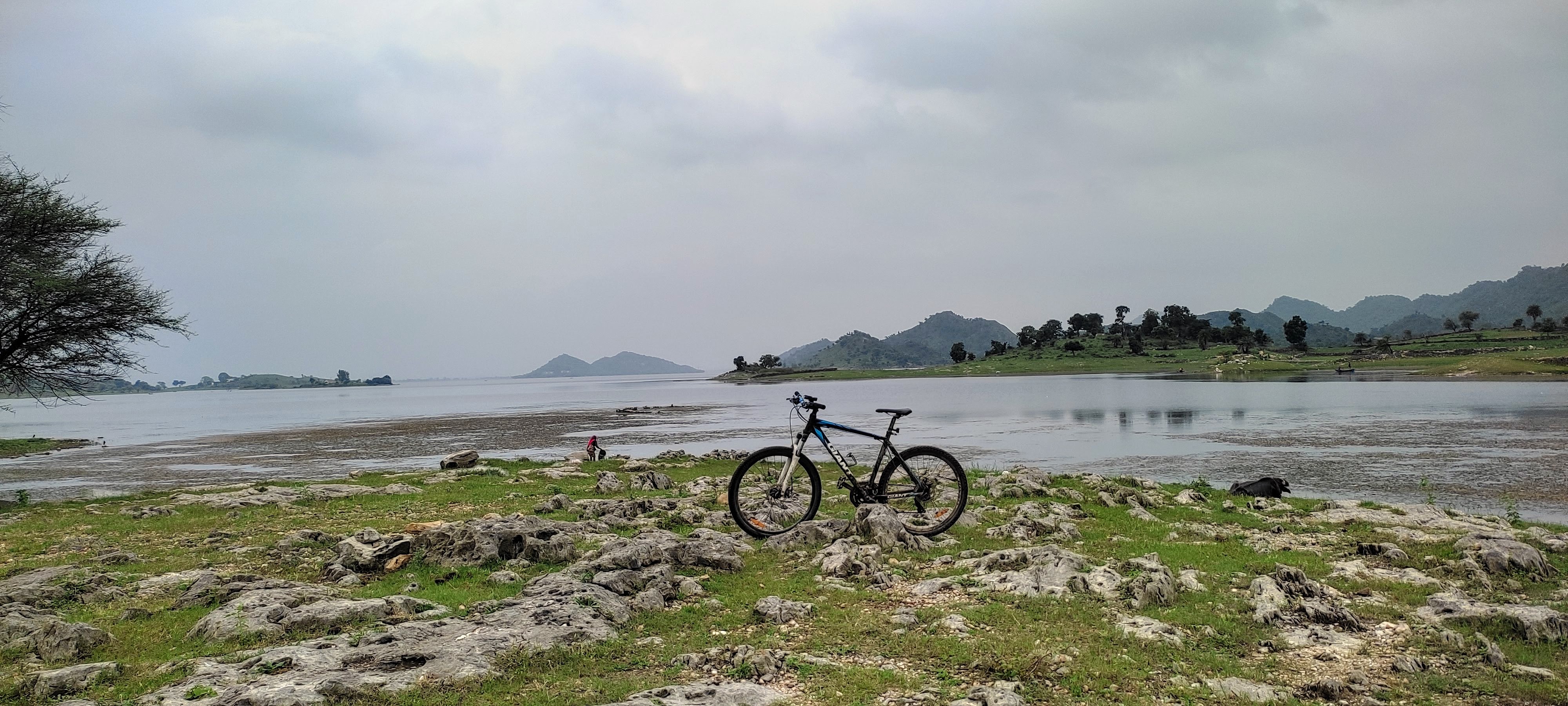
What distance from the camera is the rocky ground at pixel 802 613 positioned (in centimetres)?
648

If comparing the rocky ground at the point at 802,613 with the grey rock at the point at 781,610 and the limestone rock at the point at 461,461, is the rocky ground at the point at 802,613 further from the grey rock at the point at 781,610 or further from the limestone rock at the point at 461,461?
the limestone rock at the point at 461,461

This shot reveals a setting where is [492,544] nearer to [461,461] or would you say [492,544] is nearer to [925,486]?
[925,486]

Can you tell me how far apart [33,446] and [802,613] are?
74.0m

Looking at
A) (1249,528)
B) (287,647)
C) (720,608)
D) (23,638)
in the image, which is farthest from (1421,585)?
(23,638)

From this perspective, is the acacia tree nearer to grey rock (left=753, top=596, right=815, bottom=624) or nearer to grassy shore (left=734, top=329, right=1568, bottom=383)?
grey rock (left=753, top=596, right=815, bottom=624)

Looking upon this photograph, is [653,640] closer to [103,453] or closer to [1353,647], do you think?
[1353,647]

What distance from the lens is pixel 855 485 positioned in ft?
43.1

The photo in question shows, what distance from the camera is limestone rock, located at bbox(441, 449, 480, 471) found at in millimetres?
27375

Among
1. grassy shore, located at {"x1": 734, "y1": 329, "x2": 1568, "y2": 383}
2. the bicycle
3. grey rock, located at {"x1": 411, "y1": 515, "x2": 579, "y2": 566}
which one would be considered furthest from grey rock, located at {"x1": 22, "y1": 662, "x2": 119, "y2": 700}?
grassy shore, located at {"x1": 734, "y1": 329, "x2": 1568, "y2": 383}

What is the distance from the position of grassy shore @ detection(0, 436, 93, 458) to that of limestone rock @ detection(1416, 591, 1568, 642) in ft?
240

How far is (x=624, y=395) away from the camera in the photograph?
153 metres

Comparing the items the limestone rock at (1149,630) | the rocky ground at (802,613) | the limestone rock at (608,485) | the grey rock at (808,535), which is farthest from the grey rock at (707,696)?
the limestone rock at (608,485)

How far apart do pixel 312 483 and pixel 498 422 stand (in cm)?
5063

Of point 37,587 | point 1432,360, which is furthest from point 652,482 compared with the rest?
point 1432,360
